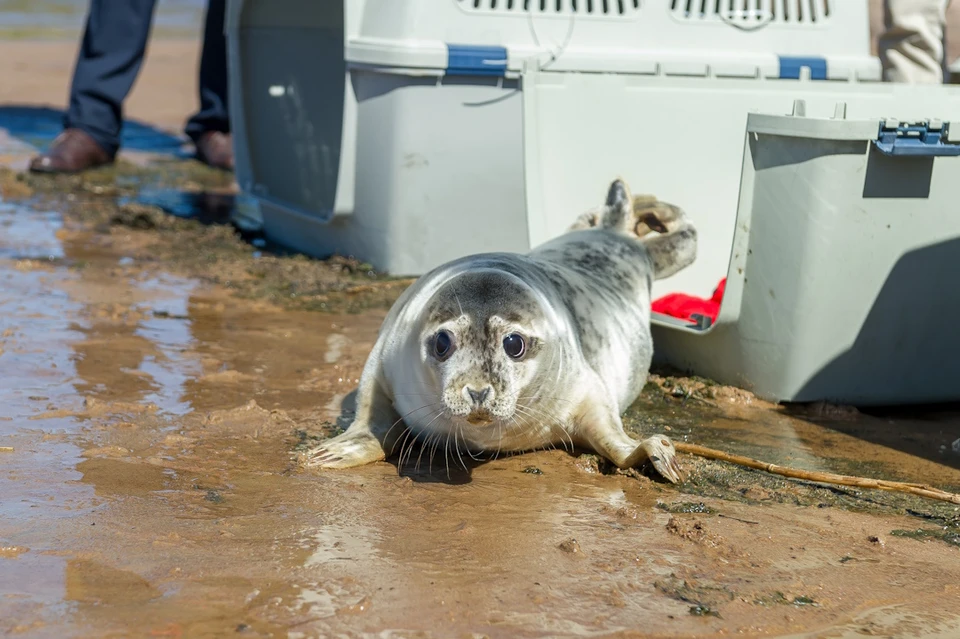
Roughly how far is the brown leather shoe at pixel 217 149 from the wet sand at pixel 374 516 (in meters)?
3.56

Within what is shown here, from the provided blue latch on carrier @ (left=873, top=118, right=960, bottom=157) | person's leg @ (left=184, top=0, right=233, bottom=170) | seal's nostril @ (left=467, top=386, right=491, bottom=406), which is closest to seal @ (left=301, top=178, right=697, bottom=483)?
seal's nostril @ (left=467, top=386, right=491, bottom=406)

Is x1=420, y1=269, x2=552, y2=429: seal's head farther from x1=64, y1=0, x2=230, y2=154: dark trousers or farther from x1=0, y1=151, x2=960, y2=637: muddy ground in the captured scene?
x1=64, y1=0, x2=230, y2=154: dark trousers

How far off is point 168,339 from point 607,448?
69.7 inches

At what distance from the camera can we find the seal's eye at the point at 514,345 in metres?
2.79

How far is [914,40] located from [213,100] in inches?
→ 169

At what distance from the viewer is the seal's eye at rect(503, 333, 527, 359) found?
2.79 meters

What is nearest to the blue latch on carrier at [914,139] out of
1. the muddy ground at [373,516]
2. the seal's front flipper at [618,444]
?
the muddy ground at [373,516]

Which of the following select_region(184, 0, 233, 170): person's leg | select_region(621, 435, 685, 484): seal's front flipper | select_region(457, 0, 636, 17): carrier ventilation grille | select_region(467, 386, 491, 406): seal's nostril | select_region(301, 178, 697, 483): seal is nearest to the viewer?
select_region(467, 386, 491, 406): seal's nostril

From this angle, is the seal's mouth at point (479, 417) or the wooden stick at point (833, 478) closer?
the seal's mouth at point (479, 417)

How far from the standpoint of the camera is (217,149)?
783cm

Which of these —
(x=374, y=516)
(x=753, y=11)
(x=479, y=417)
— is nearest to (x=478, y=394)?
(x=479, y=417)

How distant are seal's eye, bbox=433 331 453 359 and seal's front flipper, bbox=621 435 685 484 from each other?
1.75ft

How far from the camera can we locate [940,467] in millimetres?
3186

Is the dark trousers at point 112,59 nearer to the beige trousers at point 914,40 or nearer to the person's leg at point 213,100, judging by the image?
the person's leg at point 213,100
